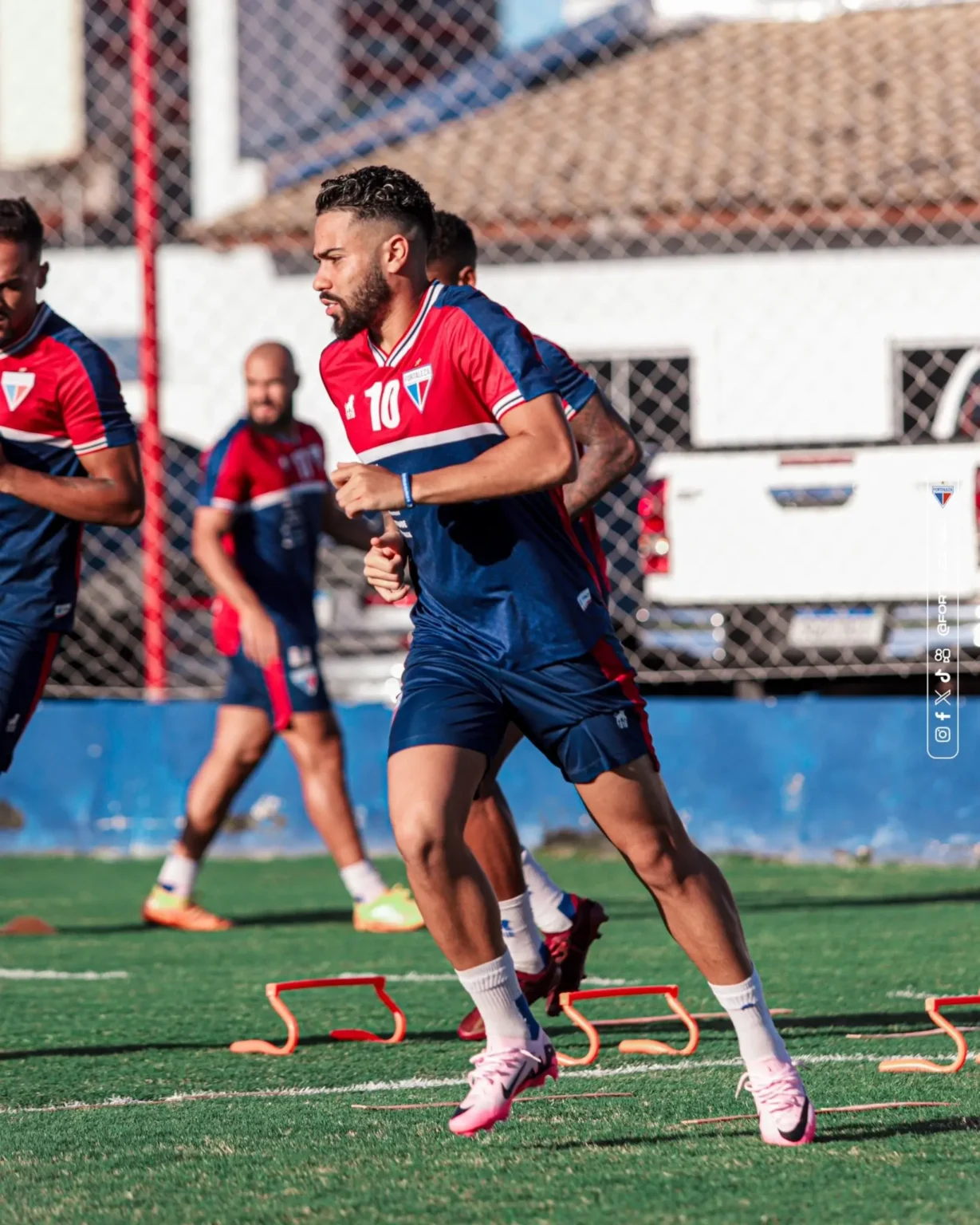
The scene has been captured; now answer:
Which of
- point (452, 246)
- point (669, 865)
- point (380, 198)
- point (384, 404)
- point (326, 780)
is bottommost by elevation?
point (326, 780)

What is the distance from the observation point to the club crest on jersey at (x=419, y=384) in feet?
15.9

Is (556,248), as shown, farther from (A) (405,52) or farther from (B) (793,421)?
(A) (405,52)

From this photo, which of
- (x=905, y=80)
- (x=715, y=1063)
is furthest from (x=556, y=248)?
(x=715, y=1063)

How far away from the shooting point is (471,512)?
4.87 m

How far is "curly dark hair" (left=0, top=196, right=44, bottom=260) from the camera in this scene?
19.9ft

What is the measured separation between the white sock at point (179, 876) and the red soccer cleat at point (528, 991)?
10.3 feet

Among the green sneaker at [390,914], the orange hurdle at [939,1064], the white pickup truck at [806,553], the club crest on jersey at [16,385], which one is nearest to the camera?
the orange hurdle at [939,1064]

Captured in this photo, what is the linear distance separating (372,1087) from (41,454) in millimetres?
1921

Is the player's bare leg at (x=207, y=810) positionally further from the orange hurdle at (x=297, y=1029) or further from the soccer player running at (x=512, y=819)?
the soccer player running at (x=512, y=819)

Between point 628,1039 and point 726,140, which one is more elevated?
point 726,140

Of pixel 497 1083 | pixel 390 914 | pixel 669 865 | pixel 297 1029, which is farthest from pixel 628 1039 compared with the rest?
pixel 390 914

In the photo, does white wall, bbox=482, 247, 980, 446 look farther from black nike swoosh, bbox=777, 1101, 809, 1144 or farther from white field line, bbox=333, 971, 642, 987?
black nike swoosh, bbox=777, 1101, 809, 1144

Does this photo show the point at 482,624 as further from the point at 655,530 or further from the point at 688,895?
the point at 655,530

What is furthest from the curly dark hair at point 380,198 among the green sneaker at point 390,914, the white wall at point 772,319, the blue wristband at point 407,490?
the white wall at point 772,319
